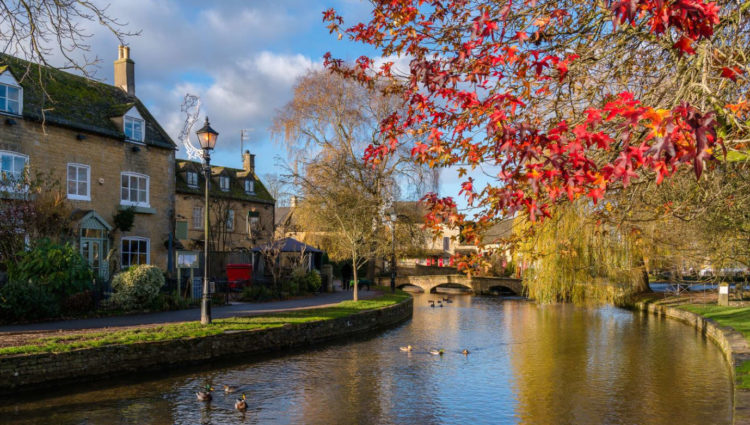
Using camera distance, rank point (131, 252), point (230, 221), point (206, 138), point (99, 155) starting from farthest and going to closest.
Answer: point (230, 221) < point (131, 252) < point (99, 155) < point (206, 138)

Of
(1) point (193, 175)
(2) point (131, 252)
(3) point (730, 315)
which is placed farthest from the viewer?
(1) point (193, 175)

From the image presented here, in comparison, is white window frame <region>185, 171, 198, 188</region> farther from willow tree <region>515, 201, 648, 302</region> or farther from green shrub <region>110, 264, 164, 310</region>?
willow tree <region>515, 201, 648, 302</region>

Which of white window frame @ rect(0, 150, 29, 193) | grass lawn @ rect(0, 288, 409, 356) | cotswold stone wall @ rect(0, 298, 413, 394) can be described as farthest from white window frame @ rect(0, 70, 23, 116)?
cotswold stone wall @ rect(0, 298, 413, 394)

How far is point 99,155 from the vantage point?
25891 mm

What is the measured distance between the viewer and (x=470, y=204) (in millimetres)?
7430

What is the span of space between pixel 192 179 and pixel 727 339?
31.2 meters

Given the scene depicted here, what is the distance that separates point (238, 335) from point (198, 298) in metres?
7.96

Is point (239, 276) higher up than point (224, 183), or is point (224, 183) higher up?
point (224, 183)

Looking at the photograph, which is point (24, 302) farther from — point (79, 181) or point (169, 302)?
point (79, 181)

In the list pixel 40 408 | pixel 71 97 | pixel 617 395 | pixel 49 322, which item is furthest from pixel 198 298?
pixel 617 395

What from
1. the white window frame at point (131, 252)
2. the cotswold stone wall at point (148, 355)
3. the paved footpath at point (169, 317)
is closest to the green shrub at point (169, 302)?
the paved footpath at point (169, 317)

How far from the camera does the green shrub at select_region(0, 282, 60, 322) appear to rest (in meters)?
16.8

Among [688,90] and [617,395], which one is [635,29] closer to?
[688,90]

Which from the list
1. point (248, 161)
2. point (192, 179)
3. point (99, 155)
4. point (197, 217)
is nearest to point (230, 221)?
point (197, 217)
